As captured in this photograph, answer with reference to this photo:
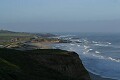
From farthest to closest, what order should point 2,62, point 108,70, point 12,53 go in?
1. point 108,70
2. point 12,53
3. point 2,62

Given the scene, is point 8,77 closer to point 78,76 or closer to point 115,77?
point 78,76

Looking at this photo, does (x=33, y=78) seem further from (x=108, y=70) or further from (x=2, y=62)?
(x=108, y=70)

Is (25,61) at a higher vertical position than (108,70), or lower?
higher

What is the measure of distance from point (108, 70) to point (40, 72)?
30383mm

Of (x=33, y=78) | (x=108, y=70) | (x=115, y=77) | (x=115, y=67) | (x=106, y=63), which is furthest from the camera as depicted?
(x=106, y=63)

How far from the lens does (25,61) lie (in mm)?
38000

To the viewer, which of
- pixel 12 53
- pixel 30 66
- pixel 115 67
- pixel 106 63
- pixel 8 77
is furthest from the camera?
pixel 106 63

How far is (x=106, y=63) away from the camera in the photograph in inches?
2938

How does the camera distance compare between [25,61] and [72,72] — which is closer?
[25,61]

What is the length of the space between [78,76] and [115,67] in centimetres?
2776

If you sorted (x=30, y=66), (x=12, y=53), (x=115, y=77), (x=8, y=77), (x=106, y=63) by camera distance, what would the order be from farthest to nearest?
1. (x=106, y=63)
2. (x=115, y=77)
3. (x=12, y=53)
4. (x=30, y=66)
5. (x=8, y=77)

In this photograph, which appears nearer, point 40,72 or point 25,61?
point 40,72

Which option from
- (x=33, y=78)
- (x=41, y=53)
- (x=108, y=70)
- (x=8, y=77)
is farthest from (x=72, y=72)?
(x=108, y=70)

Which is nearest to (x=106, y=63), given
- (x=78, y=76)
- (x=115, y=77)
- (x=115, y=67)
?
(x=115, y=67)
